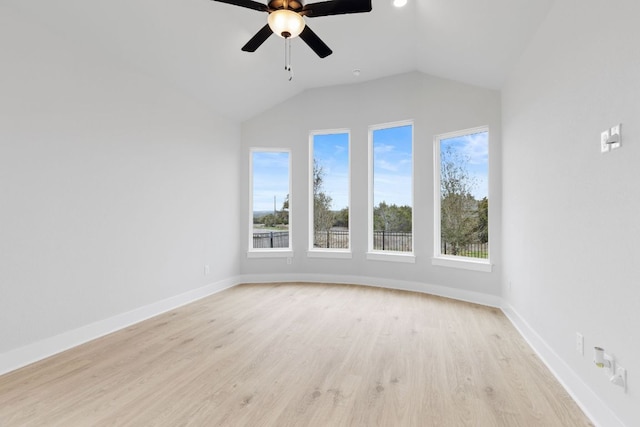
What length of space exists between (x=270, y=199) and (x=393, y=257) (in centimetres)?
233

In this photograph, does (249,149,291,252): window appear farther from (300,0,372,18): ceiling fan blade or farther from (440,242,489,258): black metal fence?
(300,0,372,18): ceiling fan blade

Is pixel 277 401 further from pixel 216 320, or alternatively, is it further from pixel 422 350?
pixel 216 320

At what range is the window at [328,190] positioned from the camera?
5477 mm

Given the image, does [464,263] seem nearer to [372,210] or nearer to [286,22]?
[372,210]

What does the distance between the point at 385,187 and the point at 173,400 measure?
4123mm

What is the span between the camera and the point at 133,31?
3070 millimetres

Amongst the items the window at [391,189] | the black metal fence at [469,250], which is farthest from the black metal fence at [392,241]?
the black metal fence at [469,250]

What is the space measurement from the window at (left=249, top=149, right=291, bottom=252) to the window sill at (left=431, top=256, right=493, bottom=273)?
2.49 m

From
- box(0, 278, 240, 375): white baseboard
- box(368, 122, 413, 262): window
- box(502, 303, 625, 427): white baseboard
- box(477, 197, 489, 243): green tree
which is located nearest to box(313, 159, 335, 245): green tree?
box(368, 122, 413, 262): window

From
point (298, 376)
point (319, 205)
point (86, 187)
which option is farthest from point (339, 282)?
point (86, 187)

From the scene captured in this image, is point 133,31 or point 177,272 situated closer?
point 133,31

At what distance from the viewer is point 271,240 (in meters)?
5.59

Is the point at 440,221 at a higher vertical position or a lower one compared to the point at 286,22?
lower

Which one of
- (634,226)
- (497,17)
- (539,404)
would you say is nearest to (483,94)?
(497,17)
